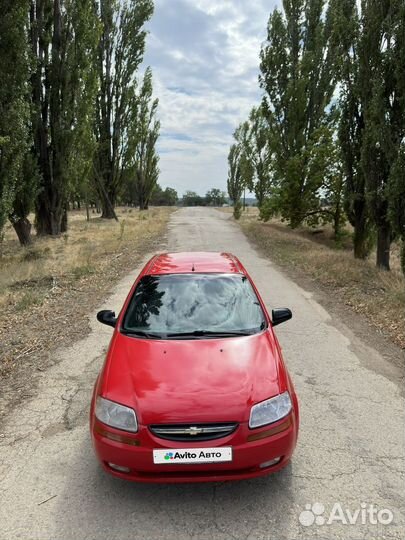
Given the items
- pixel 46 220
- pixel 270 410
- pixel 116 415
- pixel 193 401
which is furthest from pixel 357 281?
pixel 46 220

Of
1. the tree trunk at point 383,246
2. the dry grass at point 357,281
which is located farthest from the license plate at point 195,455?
the tree trunk at point 383,246

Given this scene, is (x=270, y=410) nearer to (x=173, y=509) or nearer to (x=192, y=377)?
(x=192, y=377)

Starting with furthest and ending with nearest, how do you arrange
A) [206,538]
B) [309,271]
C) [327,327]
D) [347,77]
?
[347,77]
[309,271]
[327,327]
[206,538]

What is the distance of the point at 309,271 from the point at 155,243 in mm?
8703

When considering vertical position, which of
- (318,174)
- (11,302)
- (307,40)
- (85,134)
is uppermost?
(307,40)

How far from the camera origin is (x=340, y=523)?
2662 mm

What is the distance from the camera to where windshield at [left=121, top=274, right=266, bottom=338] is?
12.2ft

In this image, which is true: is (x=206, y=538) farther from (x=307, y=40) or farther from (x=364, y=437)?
(x=307, y=40)

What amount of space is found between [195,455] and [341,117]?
13.1 m

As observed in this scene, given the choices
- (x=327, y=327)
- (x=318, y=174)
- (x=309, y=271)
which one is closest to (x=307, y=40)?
(x=318, y=174)

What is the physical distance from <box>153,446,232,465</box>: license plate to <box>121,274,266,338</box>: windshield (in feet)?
3.73

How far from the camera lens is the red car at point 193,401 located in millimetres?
2658

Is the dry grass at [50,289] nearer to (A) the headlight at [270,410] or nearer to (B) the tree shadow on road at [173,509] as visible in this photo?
(B) the tree shadow on road at [173,509]

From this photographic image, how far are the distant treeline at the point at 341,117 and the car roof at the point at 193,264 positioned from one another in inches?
201
